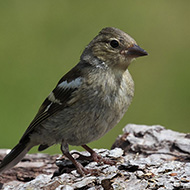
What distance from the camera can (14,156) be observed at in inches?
177

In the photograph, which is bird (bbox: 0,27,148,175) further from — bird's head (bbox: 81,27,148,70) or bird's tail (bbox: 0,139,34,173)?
bird's tail (bbox: 0,139,34,173)

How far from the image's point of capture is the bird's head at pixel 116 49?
4047 mm

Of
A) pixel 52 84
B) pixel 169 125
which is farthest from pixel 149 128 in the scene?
pixel 52 84

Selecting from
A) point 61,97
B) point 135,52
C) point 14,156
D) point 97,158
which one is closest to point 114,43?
point 135,52

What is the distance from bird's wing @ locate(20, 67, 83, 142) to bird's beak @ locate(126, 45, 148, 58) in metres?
0.53

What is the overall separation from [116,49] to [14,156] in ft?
5.17

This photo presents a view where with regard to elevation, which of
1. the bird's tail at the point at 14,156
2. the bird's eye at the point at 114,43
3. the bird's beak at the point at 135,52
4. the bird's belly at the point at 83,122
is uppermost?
the bird's eye at the point at 114,43

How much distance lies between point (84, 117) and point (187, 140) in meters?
1.43

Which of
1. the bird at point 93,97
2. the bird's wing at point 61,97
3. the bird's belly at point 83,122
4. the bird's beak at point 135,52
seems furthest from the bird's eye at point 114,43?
the bird's belly at point 83,122

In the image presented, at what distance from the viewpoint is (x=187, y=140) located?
4.78 metres

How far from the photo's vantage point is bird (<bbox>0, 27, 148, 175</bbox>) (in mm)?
3975

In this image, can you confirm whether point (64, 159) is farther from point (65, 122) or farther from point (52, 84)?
point (52, 84)

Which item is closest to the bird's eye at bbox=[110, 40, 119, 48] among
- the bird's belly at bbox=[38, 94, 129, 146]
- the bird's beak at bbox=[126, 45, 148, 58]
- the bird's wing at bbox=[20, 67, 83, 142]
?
the bird's beak at bbox=[126, 45, 148, 58]

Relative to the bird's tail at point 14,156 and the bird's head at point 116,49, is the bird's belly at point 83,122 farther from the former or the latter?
the bird's tail at point 14,156
